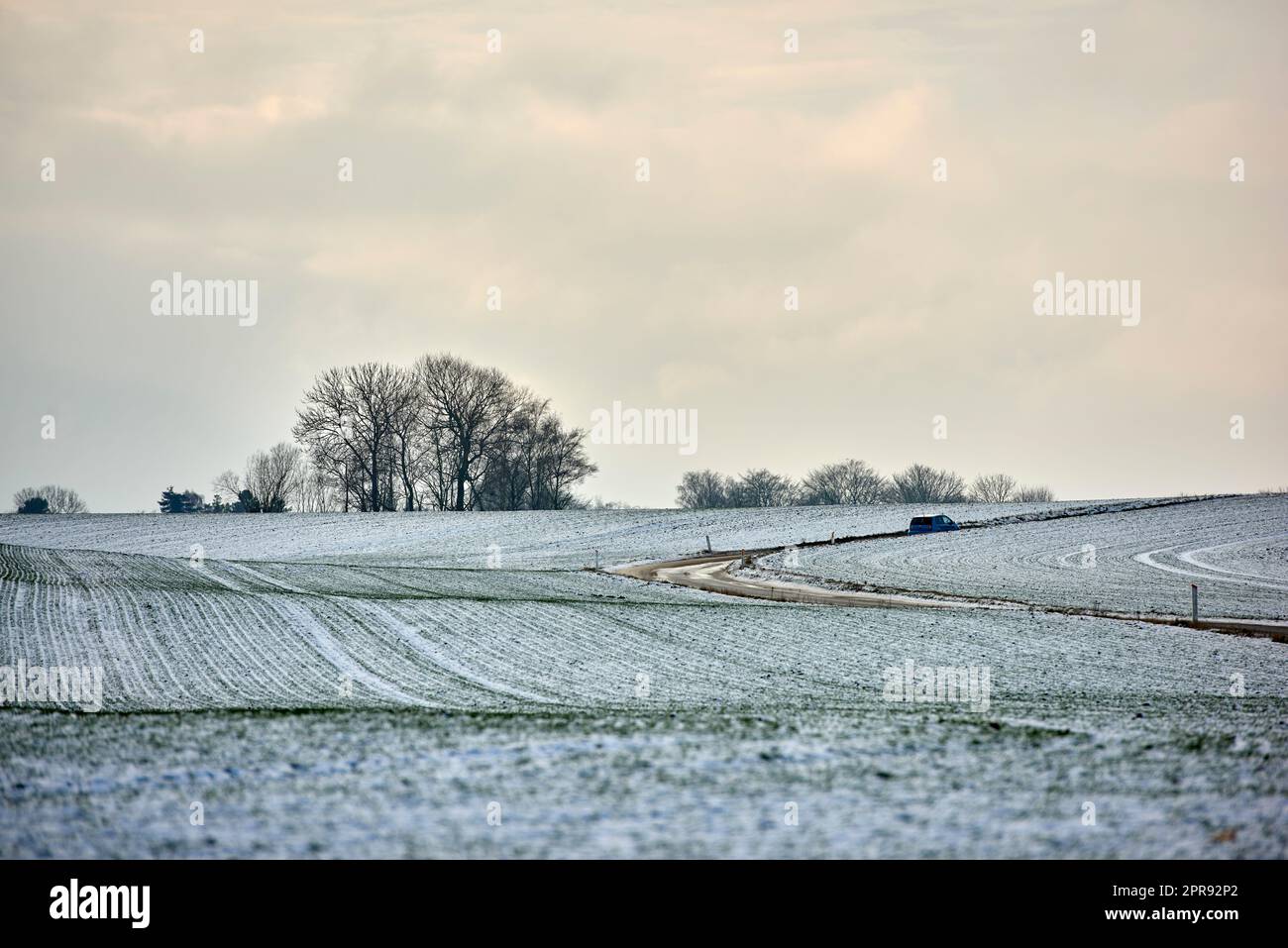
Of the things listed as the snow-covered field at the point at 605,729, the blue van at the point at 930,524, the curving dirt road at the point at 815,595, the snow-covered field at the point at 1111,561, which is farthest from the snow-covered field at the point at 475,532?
the snow-covered field at the point at 605,729

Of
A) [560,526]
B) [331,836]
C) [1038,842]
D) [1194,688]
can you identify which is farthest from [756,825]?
[560,526]

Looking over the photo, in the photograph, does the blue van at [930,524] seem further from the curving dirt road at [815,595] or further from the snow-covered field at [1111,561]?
the curving dirt road at [815,595]

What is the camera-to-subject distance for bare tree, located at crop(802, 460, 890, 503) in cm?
17662

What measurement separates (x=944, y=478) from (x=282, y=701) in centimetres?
17099

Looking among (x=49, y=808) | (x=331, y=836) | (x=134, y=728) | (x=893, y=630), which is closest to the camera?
(x=331, y=836)

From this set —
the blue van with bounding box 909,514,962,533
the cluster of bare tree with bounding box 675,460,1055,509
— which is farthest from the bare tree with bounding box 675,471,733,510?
the blue van with bounding box 909,514,962,533

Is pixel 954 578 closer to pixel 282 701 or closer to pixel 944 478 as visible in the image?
pixel 282 701

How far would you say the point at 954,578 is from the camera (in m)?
52.8

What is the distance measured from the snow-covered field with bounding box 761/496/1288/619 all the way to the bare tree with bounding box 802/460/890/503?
96064mm

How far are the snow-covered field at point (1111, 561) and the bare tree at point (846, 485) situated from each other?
96064 mm

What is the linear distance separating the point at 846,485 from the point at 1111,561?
119m

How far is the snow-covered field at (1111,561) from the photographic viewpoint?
145 ft

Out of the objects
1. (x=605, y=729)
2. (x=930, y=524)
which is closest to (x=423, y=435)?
(x=930, y=524)

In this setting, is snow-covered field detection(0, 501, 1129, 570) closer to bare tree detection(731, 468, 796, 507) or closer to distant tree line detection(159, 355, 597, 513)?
distant tree line detection(159, 355, 597, 513)
